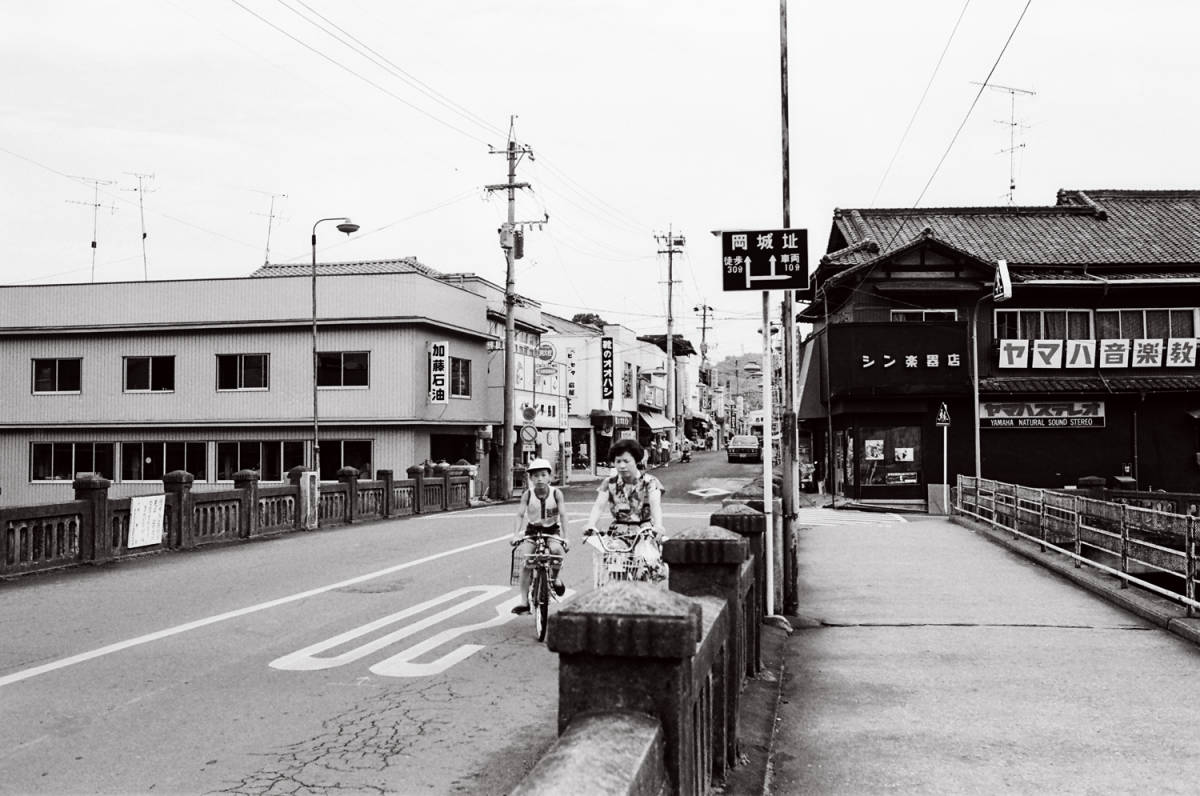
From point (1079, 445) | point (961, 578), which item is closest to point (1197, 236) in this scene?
point (1079, 445)

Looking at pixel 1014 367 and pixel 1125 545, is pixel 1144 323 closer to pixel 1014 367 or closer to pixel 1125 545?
pixel 1014 367

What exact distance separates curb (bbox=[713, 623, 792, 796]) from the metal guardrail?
4692 millimetres

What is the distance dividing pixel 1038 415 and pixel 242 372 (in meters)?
27.8

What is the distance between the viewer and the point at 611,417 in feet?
192

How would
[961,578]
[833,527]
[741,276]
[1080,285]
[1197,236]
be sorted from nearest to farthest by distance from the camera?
[741,276]
[961,578]
[833,527]
[1080,285]
[1197,236]

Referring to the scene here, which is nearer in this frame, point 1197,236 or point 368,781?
point 368,781

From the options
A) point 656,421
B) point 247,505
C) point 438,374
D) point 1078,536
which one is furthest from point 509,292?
point 656,421

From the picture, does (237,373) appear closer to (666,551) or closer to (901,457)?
(901,457)

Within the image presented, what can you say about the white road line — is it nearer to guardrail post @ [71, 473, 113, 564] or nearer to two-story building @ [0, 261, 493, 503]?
guardrail post @ [71, 473, 113, 564]

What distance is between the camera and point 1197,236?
111ft

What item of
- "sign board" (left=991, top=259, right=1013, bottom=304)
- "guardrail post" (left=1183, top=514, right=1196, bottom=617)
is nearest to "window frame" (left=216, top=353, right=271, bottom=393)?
"sign board" (left=991, top=259, right=1013, bottom=304)

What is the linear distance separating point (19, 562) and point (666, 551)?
1180 cm

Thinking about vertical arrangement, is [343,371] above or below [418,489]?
above

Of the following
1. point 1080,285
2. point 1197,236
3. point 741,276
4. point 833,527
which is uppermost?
point 1197,236
